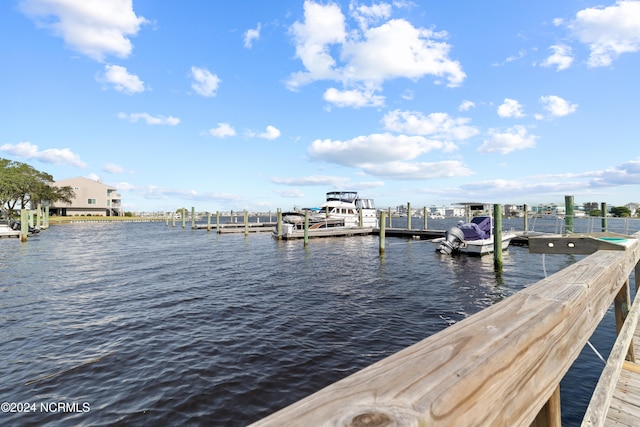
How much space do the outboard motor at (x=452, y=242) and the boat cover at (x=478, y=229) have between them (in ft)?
1.39

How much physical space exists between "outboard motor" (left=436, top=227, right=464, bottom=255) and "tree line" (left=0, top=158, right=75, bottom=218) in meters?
62.8

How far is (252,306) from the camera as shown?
972cm

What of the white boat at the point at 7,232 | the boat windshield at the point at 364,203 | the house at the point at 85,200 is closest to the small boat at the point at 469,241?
the boat windshield at the point at 364,203

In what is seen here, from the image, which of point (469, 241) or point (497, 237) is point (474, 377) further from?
point (469, 241)

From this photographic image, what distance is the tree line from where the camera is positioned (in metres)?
48.7

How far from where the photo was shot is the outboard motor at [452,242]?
61.7 feet

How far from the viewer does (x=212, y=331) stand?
7.80m

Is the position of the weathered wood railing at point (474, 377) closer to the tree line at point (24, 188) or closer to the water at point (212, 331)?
the water at point (212, 331)

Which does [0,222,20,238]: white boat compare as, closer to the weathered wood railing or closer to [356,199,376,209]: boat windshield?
[356,199,376,209]: boat windshield

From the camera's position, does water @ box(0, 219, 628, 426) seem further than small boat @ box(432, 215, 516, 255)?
No

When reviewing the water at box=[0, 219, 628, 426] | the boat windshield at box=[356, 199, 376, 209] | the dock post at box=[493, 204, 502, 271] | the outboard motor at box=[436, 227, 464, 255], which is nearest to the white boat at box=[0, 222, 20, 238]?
the water at box=[0, 219, 628, 426]

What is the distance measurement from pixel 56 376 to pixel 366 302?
783 cm

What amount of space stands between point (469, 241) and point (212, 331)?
16131 mm

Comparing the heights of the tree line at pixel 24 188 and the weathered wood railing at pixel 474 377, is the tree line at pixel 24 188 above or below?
above
